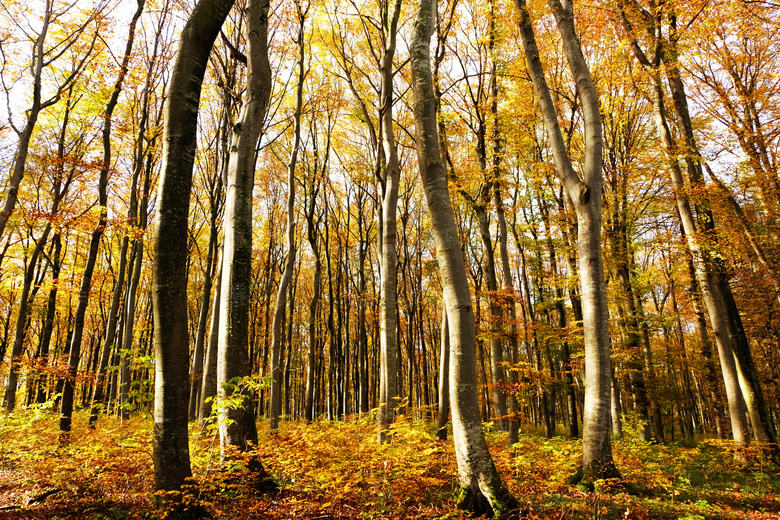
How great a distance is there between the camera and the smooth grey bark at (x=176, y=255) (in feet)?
9.95

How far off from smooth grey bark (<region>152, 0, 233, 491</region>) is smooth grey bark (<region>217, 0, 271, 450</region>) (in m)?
0.96

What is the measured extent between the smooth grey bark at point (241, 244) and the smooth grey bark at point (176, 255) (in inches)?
38.0

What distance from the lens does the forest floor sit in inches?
153

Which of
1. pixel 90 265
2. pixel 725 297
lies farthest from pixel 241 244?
pixel 725 297

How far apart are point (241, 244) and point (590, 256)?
5.27m

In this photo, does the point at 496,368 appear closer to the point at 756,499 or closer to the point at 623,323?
the point at 756,499

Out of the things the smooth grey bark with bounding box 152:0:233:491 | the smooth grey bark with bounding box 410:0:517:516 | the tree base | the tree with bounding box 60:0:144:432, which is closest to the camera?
the smooth grey bark with bounding box 152:0:233:491

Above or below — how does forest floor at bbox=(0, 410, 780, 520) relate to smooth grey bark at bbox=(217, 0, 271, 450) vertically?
below

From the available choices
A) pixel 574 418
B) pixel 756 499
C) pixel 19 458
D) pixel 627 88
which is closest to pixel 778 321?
pixel 574 418

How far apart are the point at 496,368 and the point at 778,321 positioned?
14588 mm

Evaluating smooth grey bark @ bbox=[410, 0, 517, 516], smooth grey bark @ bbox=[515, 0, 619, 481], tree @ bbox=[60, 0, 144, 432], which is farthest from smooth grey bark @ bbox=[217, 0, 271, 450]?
tree @ bbox=[60, 0, 144, 432]

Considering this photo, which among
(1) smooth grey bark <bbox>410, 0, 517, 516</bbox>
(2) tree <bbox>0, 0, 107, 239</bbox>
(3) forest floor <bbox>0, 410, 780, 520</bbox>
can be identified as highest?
(2) tree <bbox>0, 0, 107, 239</bbox>

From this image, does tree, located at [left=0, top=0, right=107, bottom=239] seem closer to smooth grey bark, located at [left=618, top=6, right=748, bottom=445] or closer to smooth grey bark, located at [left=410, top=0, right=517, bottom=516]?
smooth grey bark, located at [left=410, top=0, right=517, bottom=516]

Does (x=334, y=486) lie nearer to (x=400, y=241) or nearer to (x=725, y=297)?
(x=725, y=297)
